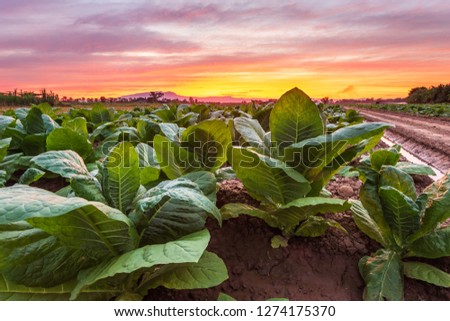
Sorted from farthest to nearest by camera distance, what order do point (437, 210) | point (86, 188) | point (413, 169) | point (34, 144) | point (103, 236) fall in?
point (34, 144)
point (413, 169)
point (437, 210)
point (86, 188)
point (103, 236)

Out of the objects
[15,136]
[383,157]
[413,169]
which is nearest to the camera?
[383,157]

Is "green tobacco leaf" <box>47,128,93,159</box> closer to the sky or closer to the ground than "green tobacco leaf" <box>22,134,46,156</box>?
closer to the sky

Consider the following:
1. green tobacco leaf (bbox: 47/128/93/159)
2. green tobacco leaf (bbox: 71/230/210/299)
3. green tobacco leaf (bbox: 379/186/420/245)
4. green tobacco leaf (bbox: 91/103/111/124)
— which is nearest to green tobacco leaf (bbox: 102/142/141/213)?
green tobacco leaf (bbox: 71/230/210/299)

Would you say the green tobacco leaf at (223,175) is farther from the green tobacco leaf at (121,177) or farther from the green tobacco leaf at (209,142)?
the green tobacco leaf at (121,177)

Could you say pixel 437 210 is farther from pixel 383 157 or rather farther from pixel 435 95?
pixel 435 95

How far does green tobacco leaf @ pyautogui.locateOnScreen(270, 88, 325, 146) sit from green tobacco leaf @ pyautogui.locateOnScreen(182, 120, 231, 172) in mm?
307

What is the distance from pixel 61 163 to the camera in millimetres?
1604

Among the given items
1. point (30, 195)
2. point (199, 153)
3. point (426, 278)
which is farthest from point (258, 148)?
point (30, 195)

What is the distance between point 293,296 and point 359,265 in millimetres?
425

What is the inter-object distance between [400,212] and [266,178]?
0.68 m

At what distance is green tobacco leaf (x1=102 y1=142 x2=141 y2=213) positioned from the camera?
1.63 meters

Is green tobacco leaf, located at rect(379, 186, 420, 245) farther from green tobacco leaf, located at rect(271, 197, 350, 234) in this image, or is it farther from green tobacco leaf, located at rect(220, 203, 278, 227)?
green tobacco leaf, located at rect(220, 203, 278, 227)

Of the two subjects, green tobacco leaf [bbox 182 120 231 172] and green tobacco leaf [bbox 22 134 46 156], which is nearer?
green tobacco leaf [bbox 182 120 231 172]

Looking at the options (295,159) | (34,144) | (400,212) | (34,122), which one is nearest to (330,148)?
(295,159)
